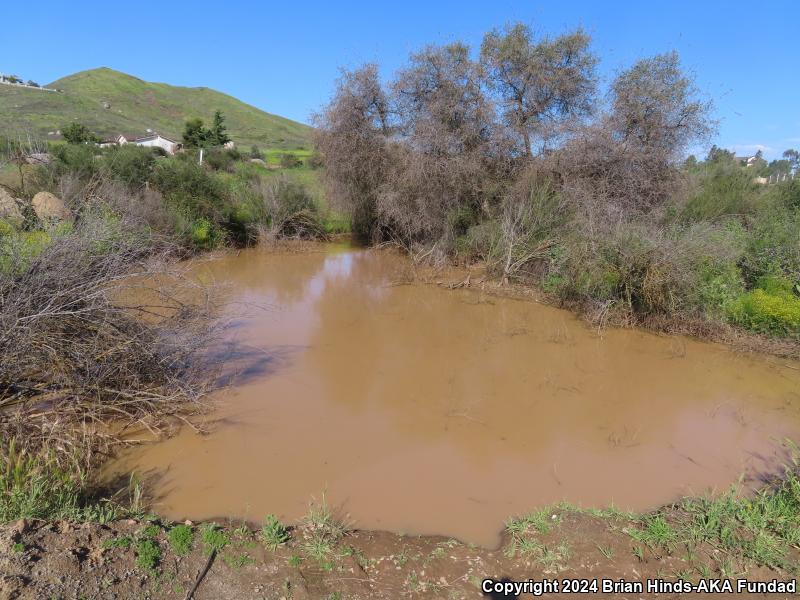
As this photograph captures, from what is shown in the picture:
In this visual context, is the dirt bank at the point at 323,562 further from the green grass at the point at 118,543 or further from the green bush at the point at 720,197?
the green bush at the point at 720,197

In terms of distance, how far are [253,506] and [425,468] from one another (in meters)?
1.68

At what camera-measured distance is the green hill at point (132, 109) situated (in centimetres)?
4250

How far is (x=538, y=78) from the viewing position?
14055 mm

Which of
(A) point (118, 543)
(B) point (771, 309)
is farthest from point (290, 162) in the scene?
(A) point (118, 543)

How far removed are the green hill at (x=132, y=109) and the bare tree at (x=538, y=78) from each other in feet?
88.7

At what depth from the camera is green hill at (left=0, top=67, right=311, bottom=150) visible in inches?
1673

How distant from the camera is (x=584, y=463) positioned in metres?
5.02

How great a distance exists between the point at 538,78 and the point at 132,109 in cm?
6744

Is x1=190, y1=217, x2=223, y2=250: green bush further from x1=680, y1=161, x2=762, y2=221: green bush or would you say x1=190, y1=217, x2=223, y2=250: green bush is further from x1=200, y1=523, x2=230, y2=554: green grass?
x1=680, y1=161, x2=762, y2=221: green bush

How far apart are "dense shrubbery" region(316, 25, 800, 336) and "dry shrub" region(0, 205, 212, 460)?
7.70 meters

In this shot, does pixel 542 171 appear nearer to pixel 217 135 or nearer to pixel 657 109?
pixel 657 109

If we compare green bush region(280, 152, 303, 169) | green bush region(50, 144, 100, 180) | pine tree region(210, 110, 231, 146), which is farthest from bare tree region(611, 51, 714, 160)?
pine tree region(210, 110, 231, 146)

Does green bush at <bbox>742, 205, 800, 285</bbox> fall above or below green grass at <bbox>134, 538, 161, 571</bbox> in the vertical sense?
above

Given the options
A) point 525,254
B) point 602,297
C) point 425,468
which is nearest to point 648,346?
point 602,297
